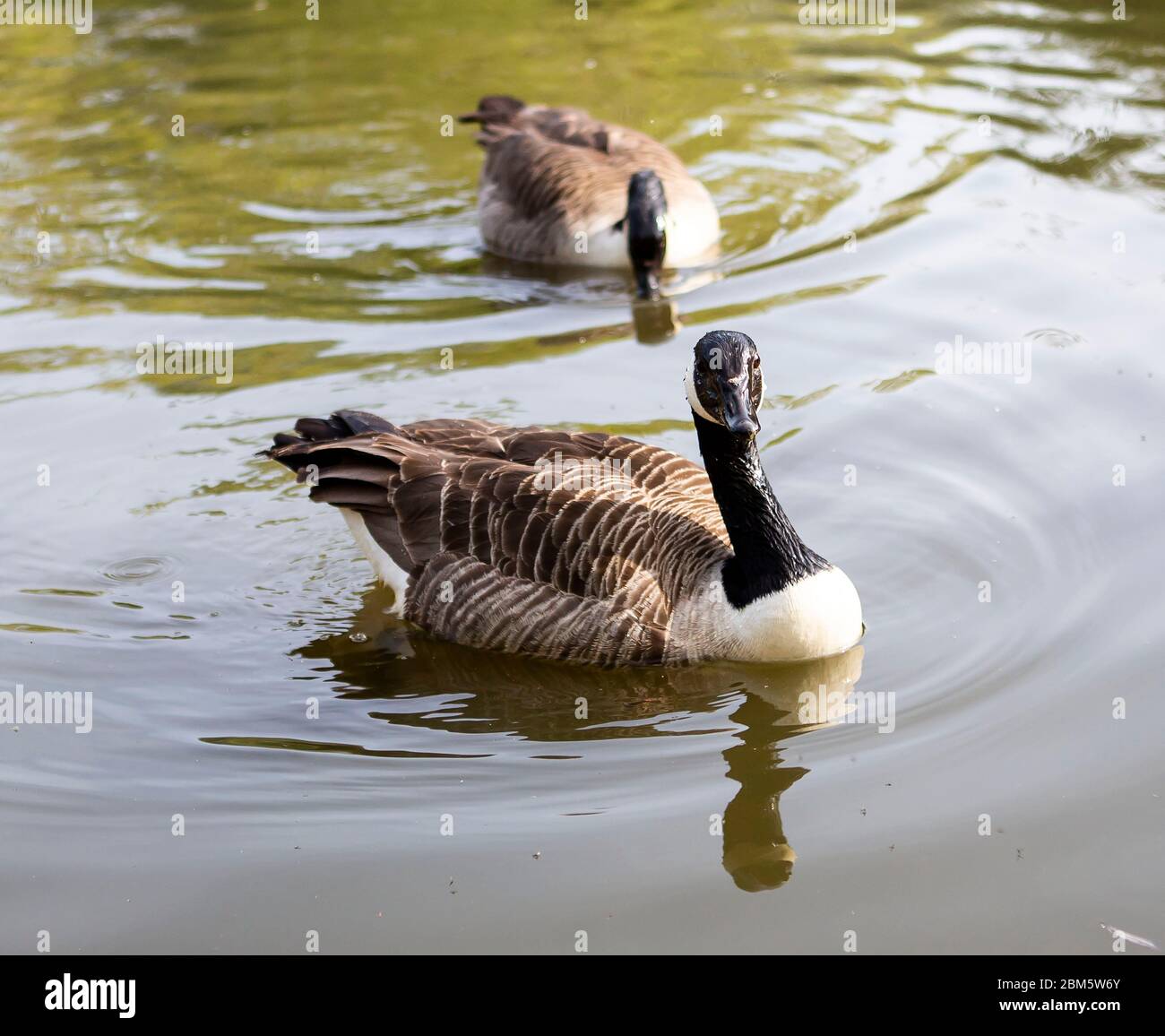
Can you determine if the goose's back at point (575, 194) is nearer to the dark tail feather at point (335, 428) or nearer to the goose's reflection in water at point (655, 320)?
the goose's reflection in water at point (655, 320)

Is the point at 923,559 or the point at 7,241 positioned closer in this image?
the point at 923,559

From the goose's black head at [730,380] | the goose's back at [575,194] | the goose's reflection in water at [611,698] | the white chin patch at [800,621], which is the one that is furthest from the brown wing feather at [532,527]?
the goose's back at [575,194]

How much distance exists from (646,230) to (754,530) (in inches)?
251

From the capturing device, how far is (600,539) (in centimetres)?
917

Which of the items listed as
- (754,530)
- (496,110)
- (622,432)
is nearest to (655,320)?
(622,432)

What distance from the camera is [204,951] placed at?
718 cm

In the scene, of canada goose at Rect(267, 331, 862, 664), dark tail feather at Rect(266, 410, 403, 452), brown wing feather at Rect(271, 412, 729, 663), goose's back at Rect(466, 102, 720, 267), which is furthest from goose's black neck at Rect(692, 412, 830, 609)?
goose's back at Rect(466, 102, 720, 267)

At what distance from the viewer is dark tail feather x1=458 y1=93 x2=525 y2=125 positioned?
56.6ft

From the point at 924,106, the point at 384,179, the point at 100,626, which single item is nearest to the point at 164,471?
the point at 100,626

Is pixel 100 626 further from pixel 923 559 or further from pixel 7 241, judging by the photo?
pixel 7 241

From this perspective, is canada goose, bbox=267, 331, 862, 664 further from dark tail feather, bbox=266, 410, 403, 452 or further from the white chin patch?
dark tail feather, bbox=266, 410, 403, 452

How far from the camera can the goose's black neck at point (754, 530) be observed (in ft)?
29.4

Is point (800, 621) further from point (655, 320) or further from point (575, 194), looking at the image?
point (575, 194)

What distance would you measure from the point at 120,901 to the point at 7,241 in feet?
33.8
